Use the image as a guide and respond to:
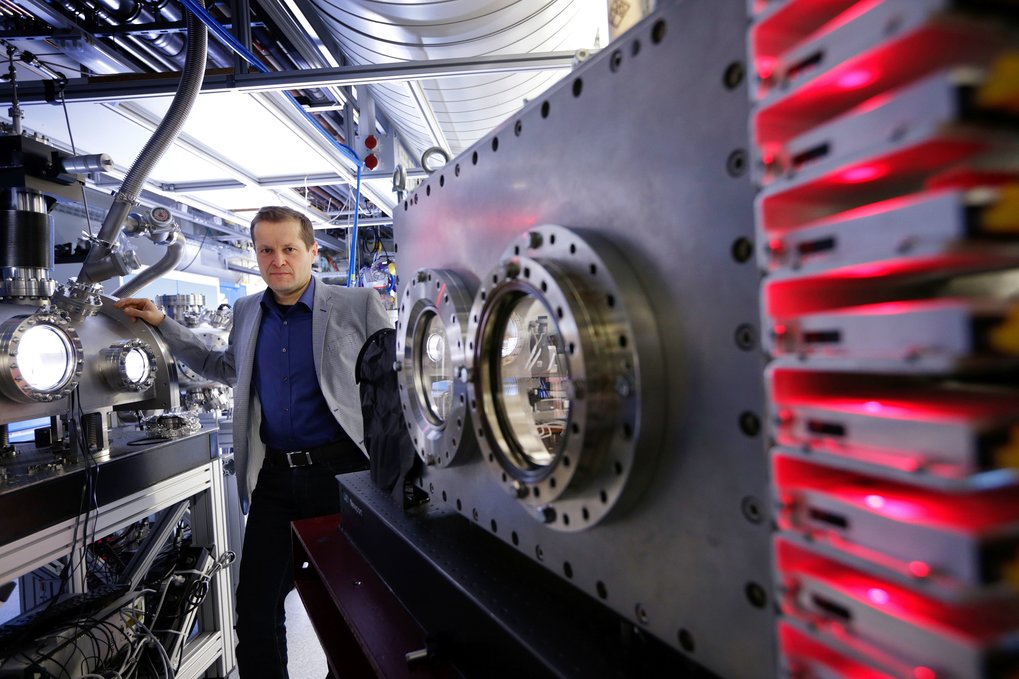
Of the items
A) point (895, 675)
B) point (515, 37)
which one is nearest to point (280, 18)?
point (515, 37)

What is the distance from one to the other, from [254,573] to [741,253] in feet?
5.76

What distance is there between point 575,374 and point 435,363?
579mm

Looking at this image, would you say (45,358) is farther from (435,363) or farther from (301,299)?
(435,363)

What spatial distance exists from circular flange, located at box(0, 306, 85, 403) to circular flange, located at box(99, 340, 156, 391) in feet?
0.39

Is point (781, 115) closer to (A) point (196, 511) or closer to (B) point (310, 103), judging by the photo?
(B) point (310, 103)

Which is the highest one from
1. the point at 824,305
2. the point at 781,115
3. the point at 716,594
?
the point at 781,115

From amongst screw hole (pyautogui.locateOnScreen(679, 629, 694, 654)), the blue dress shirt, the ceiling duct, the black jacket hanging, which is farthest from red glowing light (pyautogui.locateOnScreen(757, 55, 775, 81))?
the blue dress shirt

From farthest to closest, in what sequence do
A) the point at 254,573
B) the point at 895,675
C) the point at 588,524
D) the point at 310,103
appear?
the point at 310,103
the point at 254,573
the point at 588,524
the point at 895,675

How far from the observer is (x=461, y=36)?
5.02ft

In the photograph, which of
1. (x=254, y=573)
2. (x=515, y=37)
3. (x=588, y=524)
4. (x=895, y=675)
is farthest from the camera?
(x=254, y=573)

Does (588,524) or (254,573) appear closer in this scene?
(588,524)

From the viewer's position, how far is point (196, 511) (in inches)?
89.0

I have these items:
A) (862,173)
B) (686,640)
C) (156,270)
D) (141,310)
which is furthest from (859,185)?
(156,270)

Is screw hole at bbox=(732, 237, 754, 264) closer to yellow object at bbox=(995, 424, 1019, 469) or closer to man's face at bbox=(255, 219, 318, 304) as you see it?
yellow object at bbox=(995, 424, 1019, 469)
